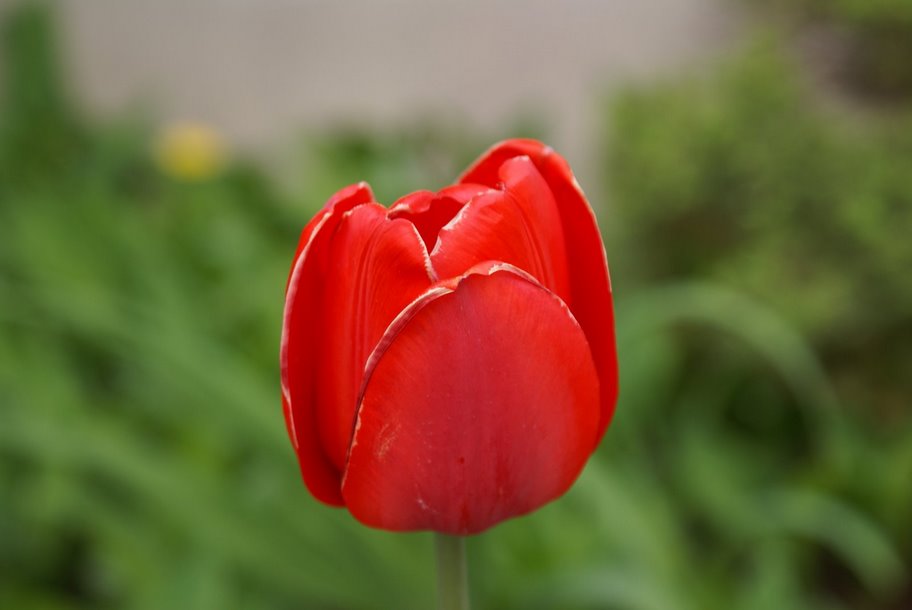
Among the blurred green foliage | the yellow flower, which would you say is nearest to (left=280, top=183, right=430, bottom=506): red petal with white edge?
the yellow flower

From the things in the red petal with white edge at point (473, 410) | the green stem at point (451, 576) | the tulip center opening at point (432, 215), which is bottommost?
the green stem at point (451, 576)

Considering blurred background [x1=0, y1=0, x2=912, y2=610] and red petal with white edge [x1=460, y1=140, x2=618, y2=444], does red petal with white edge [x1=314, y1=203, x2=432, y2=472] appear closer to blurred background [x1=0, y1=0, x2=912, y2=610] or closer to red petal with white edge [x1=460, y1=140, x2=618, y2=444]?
red petal with white edge [x1=460, y1=140, x2=618, y2=444]

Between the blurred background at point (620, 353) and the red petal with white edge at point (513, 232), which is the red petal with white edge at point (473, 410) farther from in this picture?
the blurred background at point (620, 353)

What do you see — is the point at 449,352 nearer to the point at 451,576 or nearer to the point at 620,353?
the point at 451,576

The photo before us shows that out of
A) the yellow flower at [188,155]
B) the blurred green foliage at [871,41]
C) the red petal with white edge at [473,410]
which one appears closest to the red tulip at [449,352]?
the red petal with white edge at [473,410]

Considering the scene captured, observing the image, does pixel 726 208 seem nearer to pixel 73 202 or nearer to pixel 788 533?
pixel 788 533

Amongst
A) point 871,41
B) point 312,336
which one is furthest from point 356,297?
point 871,41
